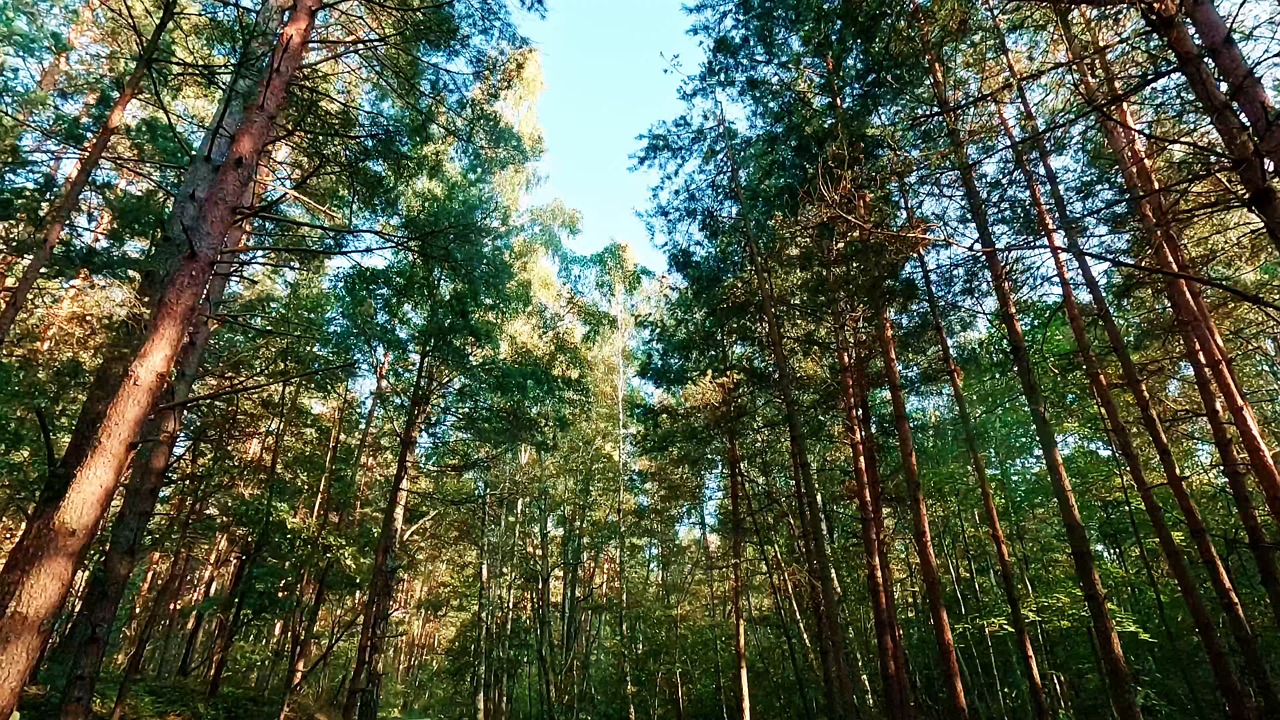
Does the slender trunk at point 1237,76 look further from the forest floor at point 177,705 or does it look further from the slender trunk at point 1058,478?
the forest floor at point 177,705

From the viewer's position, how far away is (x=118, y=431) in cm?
263

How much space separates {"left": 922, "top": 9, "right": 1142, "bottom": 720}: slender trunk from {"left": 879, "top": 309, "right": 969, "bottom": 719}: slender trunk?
1348 mm

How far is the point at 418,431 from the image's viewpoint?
9.87 m

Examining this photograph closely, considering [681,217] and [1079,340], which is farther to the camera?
[681,217]

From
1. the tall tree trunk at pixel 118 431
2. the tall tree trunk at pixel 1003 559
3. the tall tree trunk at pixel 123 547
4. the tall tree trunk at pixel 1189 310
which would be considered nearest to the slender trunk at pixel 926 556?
the tall tree trunk at pixel 1003 559

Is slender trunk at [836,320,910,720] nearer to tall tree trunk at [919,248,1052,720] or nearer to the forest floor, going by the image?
tall tree trunk at [919,248,1052,720]

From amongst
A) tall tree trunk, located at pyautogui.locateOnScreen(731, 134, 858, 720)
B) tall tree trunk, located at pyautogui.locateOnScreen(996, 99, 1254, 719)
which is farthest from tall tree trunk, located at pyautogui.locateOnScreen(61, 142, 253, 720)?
tall tree trunk, located at pyautogui.locateOnScreen(996, 99, 1254, 719)

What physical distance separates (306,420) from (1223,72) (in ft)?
47.6

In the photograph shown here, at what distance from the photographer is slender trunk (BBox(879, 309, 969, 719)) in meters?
6.39

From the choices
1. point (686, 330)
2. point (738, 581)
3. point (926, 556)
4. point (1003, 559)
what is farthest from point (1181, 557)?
point (686, 330)

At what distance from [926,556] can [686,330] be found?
5714 mm

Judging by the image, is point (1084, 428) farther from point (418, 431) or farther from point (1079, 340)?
point (418, 431)

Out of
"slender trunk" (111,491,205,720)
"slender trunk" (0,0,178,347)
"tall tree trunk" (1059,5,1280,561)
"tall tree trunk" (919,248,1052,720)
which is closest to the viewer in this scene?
"tall tree trunk" (1059,5,1280,561)

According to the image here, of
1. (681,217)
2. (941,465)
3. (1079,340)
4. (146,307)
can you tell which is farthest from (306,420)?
(941,465)
